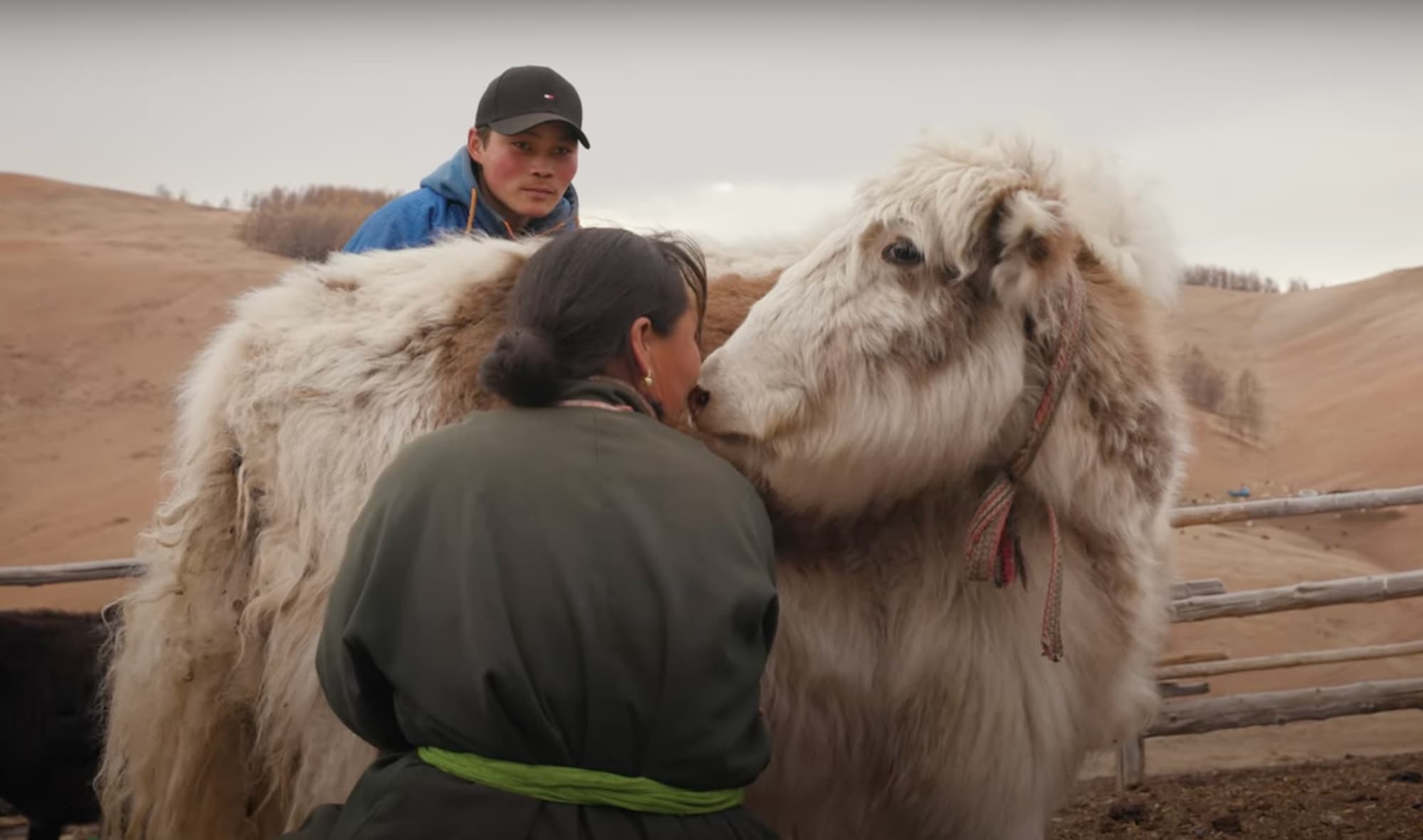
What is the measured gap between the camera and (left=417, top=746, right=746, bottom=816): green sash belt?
169 centimetres

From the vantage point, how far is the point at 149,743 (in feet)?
9.12

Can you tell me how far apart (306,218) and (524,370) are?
95.7 ft

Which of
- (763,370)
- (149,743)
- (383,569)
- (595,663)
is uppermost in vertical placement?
(763,370)

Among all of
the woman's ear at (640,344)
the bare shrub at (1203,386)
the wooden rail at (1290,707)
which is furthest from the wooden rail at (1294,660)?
the bare shrub at (1203,386)

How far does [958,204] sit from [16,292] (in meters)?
24.4

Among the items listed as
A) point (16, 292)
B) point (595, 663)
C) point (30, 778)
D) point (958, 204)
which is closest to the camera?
point (595, 663)

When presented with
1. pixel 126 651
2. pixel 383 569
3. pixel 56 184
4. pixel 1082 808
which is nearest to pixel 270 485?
pixel 126 651

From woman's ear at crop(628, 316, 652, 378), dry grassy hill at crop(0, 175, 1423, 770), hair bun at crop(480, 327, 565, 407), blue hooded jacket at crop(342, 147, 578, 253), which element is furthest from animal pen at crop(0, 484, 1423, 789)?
hair bun at crop(480, 327, 565, 407)

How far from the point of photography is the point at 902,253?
2.50 m

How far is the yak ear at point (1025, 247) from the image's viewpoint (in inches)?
92.6

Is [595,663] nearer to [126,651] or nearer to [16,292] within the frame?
[126,651]

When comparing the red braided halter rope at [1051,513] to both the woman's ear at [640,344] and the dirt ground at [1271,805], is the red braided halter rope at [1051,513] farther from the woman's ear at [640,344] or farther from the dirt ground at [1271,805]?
the dirt ground at [1271,805]

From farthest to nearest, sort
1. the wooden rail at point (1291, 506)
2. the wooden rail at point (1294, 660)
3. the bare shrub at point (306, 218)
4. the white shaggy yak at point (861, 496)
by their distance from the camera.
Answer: the bare shrub at point (306, 218), the wooden rail at point (1294, 660), the wooden rail at point (1291, 506), the white shaggy yak at point (861, 496)

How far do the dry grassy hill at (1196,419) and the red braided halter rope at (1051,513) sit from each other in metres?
5.78
